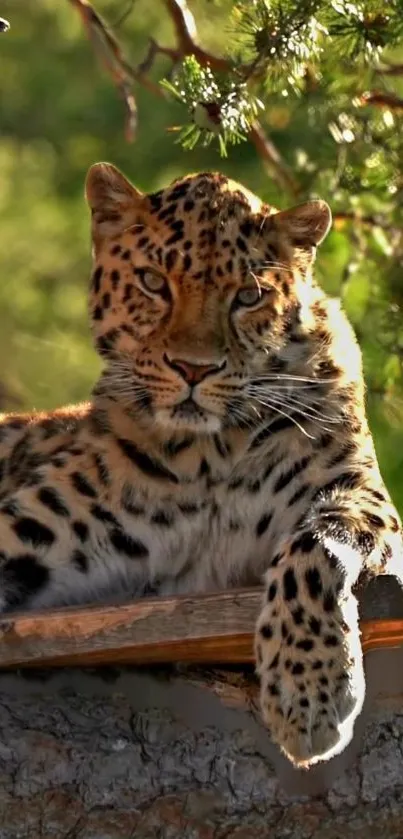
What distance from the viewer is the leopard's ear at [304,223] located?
522cm

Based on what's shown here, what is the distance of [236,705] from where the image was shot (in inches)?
176

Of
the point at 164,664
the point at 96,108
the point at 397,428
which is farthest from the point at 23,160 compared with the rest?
the point at 164,664

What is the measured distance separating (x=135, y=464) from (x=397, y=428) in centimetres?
261

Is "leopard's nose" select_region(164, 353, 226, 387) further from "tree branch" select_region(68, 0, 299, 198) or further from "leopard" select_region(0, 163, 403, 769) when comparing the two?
"tree branch" select_region(68, 0, 299, 198)

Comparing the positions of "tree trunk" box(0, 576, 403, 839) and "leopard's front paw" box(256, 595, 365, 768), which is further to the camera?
"tree trunk" box(0, 576, 403, 839)

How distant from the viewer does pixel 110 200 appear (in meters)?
5.35

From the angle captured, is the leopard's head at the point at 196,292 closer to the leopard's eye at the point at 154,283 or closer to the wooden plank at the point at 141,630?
the leopard's eye at the point at 154,283

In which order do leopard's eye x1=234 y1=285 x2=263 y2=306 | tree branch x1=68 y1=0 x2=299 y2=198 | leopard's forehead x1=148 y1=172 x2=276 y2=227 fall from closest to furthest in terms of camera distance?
1. leopard's eye x1=234 y1=285 x2=263 y2=306
2. leopard's forehead x1=148 y1=172 x2=276 y2=227
3. tree branch x1=68 y1=0 x2=299 y2=198

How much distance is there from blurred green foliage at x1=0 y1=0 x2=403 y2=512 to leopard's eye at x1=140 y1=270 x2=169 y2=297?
8.31ft

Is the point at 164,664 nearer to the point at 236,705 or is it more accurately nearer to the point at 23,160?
the point at 236,705

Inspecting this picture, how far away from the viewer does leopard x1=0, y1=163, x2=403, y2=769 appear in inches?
195

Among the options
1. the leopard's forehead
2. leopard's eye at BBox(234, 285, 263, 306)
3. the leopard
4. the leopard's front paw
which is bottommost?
the leopard's front paw

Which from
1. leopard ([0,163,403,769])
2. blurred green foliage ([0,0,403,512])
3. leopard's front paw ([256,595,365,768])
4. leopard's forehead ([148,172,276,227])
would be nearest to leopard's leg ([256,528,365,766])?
leopard's front paw ([256,595,365,768])

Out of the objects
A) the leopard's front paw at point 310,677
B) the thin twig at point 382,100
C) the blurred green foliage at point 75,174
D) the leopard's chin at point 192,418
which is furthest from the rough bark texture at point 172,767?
the blurred green foliage at point 75,174
